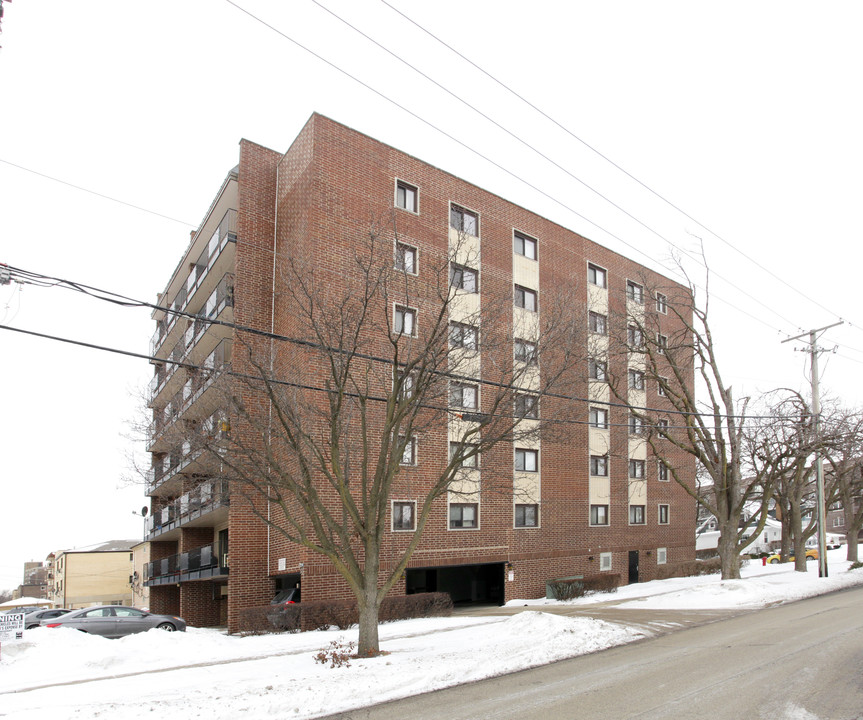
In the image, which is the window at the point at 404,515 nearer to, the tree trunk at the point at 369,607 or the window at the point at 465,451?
the window at the point at 465,451

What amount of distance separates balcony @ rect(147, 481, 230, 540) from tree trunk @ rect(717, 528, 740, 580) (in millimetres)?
17622

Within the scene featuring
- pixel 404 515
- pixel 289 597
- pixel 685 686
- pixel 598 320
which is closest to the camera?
pixel 685 686

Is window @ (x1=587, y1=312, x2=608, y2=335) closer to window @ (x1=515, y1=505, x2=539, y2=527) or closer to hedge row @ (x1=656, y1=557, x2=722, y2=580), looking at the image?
window @ (x1=515, y1=505, x2=539, y2=527)

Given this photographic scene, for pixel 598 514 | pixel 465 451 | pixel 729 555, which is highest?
pixel 465 451

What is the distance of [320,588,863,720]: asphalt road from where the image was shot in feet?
27.8

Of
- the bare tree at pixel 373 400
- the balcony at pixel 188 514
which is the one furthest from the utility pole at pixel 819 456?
the balcony at pixel 188 514

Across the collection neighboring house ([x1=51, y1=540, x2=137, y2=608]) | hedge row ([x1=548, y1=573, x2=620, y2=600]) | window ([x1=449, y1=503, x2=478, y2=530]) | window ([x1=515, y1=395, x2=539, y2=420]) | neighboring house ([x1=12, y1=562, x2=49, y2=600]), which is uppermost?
window ([x1=515, y1=395, x2=539, y2=420])

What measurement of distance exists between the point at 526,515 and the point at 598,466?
5474mm

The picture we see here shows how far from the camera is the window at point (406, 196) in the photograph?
25.4 meters

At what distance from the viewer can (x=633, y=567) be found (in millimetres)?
32750

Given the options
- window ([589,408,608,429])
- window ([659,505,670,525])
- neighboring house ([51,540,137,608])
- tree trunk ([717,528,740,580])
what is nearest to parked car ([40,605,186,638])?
window ([589,408,608,429])

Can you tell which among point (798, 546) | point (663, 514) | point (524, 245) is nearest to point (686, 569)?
point (663, 514)

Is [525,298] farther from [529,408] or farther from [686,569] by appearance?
[686,569]

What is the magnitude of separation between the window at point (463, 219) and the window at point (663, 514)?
57.0ft
